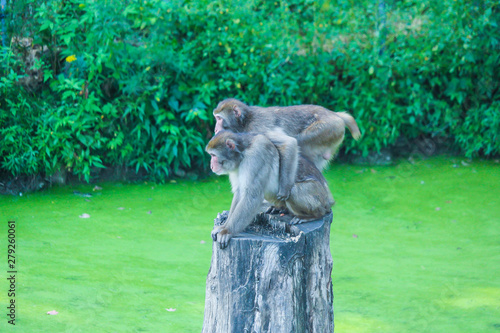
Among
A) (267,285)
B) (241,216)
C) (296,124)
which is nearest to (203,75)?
(296,124)

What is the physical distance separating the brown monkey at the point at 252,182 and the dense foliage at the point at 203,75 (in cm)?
448

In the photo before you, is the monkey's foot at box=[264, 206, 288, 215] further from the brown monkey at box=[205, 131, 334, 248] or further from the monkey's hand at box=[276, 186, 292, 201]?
the monkey's hand at box=[276, 186, 292, 201]

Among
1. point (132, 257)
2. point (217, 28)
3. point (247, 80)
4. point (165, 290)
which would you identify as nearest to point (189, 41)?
point (217, 28)

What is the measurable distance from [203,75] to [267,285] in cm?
587

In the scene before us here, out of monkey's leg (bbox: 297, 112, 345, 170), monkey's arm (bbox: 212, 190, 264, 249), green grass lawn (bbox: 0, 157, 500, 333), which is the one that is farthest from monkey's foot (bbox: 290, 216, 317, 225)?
green grass lawn (bbox: 0, 157, 500, 333)

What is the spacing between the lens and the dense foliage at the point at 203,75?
8.44 m

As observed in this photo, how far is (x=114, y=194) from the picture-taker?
8.51 m

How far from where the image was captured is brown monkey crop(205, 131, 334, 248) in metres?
3.92

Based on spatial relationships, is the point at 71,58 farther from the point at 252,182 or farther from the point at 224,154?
the point at 252,182

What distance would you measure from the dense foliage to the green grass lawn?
59cm

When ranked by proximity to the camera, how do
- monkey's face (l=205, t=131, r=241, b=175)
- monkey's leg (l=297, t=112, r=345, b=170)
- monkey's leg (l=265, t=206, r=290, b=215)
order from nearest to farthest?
monkey's face (l=205, t=131, r=241, b=175) < monkey's leg (l=265, t=206, r=290, b=215) < monkey's leg (l=297, t=112, r=345, b=170)

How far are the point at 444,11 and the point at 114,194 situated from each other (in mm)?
5860

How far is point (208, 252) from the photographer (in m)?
6.73

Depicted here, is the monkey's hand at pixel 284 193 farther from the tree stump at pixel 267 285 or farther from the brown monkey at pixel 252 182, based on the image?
the tree stump at pixel 267 285
